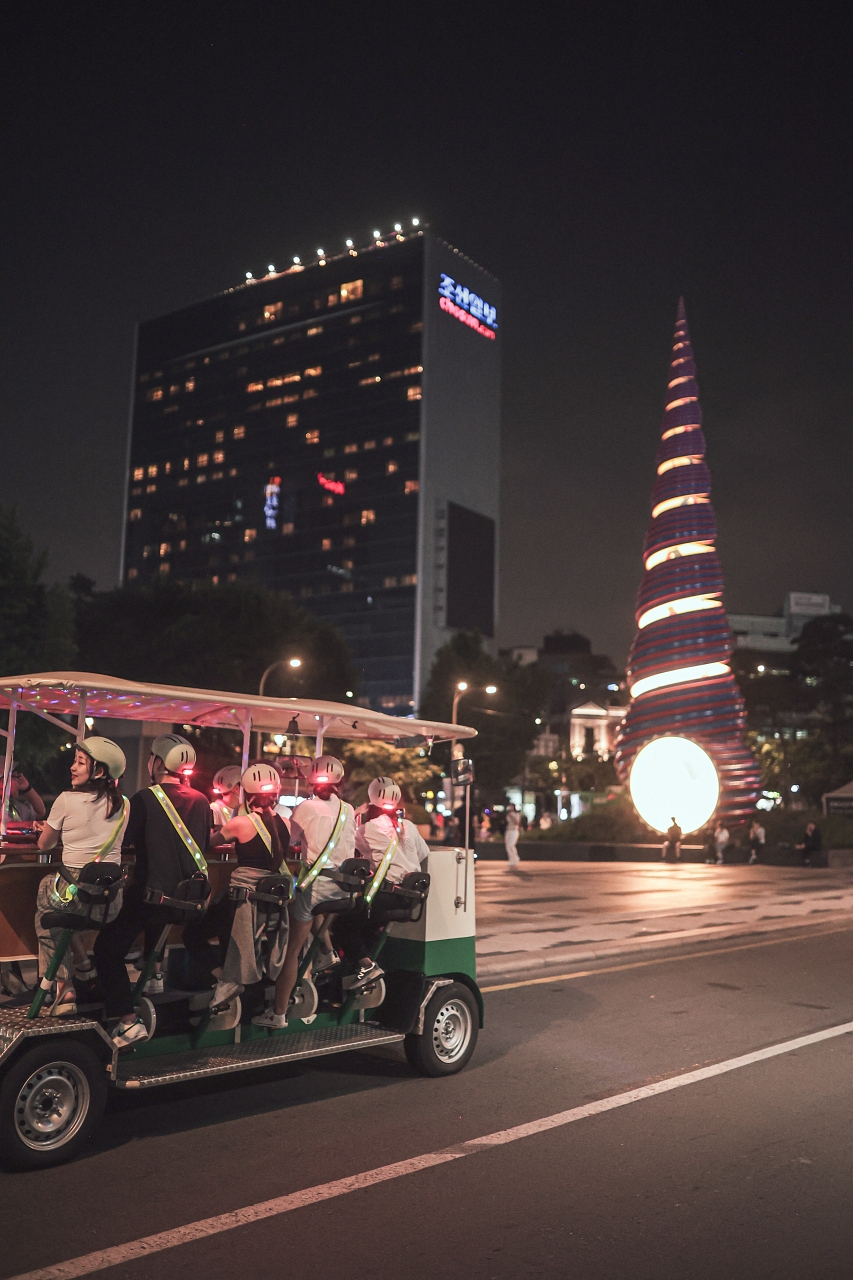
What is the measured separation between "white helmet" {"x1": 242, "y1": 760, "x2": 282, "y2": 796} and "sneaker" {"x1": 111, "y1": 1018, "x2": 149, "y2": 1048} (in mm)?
1601

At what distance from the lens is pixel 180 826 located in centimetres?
633

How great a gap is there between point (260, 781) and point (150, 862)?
956mm

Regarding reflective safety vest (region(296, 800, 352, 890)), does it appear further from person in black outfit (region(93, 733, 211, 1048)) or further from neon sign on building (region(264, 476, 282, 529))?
neon sign on building (region(264, 476, 282, 529))

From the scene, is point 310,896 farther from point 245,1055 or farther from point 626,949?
point 626,949

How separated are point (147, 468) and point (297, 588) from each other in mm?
35594

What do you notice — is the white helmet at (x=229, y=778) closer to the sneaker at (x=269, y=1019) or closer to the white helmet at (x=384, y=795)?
the white helmet at (x=384, y=795)

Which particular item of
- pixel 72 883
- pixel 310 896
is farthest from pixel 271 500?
pixel 72 883

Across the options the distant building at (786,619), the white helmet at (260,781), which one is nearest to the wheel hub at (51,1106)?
the white helmet at (260,781)

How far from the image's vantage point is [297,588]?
14675 centimetres

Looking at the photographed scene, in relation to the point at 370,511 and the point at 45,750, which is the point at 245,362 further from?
the point at 45,750

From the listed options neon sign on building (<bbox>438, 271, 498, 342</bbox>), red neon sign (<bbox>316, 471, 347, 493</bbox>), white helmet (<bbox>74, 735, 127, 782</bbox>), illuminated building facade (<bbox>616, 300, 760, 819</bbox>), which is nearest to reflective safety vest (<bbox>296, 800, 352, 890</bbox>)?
white helmet (<bbox>74, 735, 127, 782</bbox>)

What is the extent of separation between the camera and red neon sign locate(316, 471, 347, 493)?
A: 145500 millimetres

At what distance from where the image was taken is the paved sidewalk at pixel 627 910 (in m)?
13.7

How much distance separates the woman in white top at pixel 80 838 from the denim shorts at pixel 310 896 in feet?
4.17
